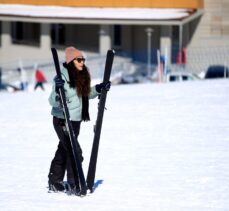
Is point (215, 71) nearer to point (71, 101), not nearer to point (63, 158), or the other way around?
point (63, 158)

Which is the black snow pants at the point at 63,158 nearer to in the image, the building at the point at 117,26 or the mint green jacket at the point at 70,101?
the mint green jacket at the point at 70,101

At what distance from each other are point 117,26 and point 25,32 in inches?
158

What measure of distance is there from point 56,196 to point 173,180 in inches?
55.1

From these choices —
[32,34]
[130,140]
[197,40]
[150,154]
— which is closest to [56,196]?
[150,154]

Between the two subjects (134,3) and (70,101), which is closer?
(70,101)

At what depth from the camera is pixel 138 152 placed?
12.7 metres

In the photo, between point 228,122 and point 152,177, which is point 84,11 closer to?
point 228,122

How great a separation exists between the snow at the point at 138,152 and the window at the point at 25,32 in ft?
76.9

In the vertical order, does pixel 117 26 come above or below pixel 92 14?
below

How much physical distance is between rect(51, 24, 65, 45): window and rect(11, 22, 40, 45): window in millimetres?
697

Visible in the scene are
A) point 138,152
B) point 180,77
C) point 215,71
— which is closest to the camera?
point 138,152

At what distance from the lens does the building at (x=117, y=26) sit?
4022 cm

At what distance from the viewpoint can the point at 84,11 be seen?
1649 inches

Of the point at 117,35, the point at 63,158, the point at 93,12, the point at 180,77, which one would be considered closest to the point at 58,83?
the point at 63,158
